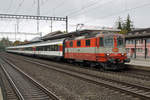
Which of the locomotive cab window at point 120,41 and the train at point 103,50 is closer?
the train at point 103,50

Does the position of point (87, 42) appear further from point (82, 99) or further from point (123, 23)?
point (123, 23)

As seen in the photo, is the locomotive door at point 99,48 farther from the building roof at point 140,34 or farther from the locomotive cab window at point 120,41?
the building roof at point 140,34

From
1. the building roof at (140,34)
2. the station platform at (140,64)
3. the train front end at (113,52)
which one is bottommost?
the station platform at (140,64)

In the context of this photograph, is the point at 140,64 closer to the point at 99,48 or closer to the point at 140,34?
the point at 140,34

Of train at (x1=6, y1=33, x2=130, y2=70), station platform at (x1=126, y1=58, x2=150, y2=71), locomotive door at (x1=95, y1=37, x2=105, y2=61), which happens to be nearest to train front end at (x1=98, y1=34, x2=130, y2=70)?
train at (x1=6, y1=33, x2=130, y2=70)

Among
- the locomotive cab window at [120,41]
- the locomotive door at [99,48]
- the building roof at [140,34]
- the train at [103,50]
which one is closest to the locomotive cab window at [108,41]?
the train at [103,50]

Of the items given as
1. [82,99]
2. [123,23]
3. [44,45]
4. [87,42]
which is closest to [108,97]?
[82,99]

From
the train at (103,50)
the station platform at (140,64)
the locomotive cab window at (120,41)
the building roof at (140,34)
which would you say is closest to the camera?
the train at (103,50)

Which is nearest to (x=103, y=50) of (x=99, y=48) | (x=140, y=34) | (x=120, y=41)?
(x=99, y=48)

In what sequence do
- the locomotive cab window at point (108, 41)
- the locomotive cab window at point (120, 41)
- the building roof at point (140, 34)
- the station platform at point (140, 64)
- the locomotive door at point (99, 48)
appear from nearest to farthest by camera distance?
the locomotive door at point (99, 48)
the locomotive cab window at point (108, 41)
the locomotive cab window at point (120, 41)
the station platform at point (140, 64)
the building roof at point (140, 34)

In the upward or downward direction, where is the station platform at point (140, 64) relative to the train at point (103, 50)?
downward

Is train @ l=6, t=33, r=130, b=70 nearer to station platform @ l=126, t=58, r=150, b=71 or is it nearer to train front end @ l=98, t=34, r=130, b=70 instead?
train front end @ l=98, t=34, r=130, b=70

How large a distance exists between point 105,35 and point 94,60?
7.80 feet

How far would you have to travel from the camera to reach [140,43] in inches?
2014
